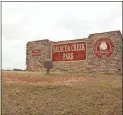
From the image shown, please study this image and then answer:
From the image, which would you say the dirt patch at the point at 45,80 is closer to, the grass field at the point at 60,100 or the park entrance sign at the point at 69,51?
the grass field at the point at 60,100

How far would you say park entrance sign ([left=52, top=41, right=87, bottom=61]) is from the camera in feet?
82.8

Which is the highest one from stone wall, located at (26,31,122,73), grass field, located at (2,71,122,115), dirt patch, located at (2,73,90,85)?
stone wall, located at (26,31,122,73)

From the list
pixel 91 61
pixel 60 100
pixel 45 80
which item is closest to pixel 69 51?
pixel 91 61

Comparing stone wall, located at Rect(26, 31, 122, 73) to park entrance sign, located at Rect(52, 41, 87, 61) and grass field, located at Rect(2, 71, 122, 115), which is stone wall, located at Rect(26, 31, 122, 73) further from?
grass field, located at Rect(2, 71, 122, 115)

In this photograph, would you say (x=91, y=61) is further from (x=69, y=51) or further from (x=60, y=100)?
(x=60, y=100)

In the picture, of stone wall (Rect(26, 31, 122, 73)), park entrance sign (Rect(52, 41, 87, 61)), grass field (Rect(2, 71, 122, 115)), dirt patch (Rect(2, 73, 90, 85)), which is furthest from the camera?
park entrance sign (Rect(52, 41, 87, 61))

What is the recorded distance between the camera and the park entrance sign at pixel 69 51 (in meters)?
25.2

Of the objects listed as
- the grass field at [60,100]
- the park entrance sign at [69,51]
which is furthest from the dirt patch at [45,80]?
the park entrance sign at [69,51]

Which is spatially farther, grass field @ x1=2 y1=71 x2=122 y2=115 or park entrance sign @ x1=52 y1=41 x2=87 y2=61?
park entrance sign @ x1=52 y1=41 x2=87 y2=61

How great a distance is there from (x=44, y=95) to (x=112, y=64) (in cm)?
1214

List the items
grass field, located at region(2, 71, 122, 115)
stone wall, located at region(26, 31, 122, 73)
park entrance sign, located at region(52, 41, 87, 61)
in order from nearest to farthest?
grass field, located at region(2, 71, 122, 115) → stone wall, located at region(26, 31, 122, 73) → park entrance sign, located at region(52, 41, 87, 61)

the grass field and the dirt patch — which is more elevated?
the dirt patch

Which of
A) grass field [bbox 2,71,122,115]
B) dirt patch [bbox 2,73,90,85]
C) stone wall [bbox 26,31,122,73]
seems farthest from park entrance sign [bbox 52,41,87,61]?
grass field [bbox 2,71,122,115]

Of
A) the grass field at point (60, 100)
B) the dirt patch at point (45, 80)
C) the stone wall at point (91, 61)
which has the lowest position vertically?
the grass field at point (60, 100)
